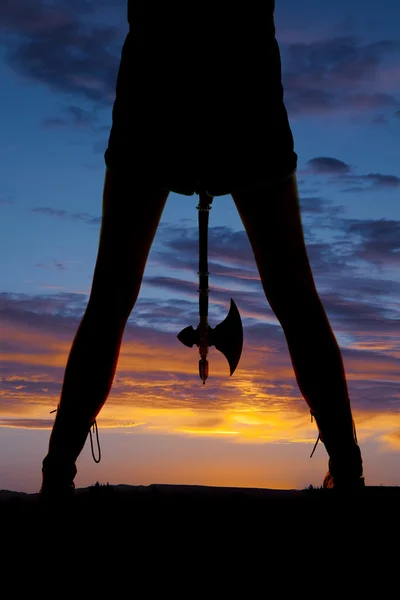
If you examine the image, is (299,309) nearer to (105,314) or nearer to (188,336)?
(188,336)

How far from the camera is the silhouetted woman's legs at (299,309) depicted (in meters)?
4.57

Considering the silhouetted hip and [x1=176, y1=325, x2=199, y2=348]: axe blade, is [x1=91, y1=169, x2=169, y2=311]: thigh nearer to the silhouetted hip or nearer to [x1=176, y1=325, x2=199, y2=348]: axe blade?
the silhouetted hip

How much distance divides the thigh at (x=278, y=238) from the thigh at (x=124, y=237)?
1.62 feet

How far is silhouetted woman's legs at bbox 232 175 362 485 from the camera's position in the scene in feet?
15.0

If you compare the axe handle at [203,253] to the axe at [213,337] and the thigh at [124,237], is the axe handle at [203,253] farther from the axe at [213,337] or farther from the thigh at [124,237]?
the thigh at [124,237]

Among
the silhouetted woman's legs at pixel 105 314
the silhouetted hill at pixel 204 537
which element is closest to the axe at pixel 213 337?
the silhouetted woman's legs at pixel 105 314

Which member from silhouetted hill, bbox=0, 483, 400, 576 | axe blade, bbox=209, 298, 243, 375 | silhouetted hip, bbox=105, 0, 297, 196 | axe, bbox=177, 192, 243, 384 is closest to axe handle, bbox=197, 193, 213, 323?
axe, bbox=177, 192, 243, 384

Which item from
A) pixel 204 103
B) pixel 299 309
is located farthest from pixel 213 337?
pixel 204 103

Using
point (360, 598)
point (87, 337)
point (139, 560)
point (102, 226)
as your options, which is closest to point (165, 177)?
point (102, 226)

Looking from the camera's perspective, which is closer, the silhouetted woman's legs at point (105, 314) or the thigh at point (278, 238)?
the thigh at point (278, 238)

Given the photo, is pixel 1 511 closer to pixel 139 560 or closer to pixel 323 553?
pixel 139 560

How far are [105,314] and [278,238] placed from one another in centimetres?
109

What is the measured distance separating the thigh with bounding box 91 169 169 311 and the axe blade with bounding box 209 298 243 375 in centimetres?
71

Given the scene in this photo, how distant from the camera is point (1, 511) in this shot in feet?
15.3
